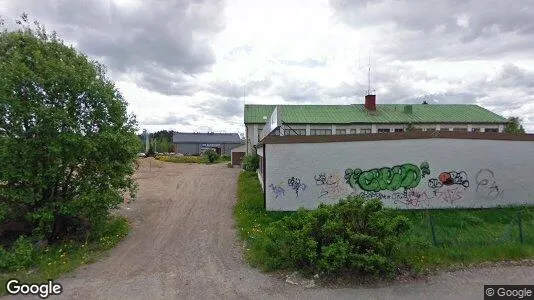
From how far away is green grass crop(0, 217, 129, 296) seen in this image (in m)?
8.03

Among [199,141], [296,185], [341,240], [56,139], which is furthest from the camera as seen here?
[199,141]

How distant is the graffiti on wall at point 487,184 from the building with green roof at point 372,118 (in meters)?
24.6

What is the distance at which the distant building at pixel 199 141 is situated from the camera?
304 ft

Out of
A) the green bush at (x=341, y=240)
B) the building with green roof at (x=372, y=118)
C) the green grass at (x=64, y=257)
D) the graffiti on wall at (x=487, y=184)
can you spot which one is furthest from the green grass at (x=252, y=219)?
the building with green roof at (x=372, y=118)

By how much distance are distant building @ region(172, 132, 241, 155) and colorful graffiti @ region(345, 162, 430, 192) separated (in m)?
75.7

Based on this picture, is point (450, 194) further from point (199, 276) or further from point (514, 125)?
point (514, 125)

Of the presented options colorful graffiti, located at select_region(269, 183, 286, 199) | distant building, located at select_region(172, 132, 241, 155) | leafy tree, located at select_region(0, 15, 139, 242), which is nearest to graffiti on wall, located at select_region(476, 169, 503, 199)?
colorful graffiti, located at select_region(269, 183, 286, 199)

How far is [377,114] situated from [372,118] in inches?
54.2

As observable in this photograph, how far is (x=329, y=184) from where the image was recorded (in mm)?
14578

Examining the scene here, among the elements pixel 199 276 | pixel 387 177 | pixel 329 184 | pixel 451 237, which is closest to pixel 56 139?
pixel 199 276

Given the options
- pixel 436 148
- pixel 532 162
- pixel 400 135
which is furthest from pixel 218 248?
pixel 532 162

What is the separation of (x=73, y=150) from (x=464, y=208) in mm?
14631

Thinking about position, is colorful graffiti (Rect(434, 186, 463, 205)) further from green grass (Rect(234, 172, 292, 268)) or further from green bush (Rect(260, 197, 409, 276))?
green bush (Rect(260, 197, 409, 276))

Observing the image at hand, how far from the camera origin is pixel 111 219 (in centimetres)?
1321
